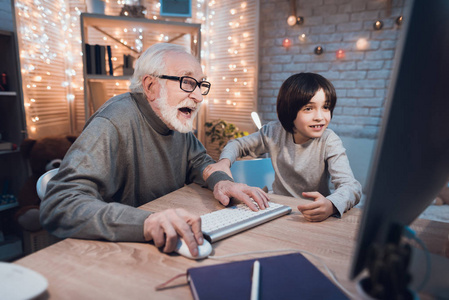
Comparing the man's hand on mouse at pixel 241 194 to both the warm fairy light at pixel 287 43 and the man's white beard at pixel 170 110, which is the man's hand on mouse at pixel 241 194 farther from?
the warm fairy light at pixel 287 43

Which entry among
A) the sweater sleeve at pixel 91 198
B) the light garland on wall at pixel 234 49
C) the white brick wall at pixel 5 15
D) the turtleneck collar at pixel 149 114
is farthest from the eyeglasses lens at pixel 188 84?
the light garland on wall at pixel 234 49

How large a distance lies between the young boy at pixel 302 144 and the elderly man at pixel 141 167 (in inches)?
7.6

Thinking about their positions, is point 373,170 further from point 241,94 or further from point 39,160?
point 241,94

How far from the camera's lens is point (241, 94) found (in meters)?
3.70

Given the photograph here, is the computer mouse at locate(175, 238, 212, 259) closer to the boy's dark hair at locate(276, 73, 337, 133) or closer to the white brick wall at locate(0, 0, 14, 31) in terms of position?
the boy's dark hair at locate(276, 73, 337, 133)

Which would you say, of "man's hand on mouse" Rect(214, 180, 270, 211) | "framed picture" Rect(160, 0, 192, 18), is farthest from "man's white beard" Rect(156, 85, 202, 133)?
"framed picture" Rect(160, 0, 192, 18)

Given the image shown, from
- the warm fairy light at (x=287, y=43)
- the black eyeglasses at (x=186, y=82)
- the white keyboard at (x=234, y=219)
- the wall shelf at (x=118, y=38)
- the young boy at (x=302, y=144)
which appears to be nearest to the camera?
the white keyboard at (x=234, y=219)

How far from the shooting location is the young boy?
4.11 feet

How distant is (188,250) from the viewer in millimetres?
621

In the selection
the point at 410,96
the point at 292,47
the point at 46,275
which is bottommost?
the point at 46,275

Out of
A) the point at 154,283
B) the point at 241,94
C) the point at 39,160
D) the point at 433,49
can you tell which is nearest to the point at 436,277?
the point at 433,49

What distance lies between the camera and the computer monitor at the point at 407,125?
29cm

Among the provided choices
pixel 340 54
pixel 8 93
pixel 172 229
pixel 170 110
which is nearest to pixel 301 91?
pixel 170 110

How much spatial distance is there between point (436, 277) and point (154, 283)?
0.48 meters
